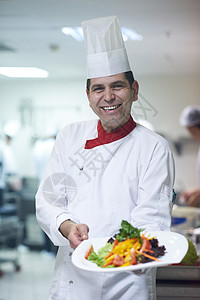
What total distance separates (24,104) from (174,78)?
0.87m

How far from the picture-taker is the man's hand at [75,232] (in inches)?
60.2

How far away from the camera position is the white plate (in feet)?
4.24

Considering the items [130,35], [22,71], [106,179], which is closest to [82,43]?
[130,35]

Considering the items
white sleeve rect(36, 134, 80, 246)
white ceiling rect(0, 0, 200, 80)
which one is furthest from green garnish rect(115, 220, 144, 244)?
white ceiling rect(0, 0, 200, 80)

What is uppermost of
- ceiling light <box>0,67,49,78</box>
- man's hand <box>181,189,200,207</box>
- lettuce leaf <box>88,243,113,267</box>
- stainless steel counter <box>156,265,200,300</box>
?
ceiling light <box>0,67,49,78</box>

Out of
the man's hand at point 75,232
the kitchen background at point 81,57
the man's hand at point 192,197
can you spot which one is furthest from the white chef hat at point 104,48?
the man's hand at point 192,197

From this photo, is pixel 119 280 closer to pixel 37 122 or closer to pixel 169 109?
pixel 169 109

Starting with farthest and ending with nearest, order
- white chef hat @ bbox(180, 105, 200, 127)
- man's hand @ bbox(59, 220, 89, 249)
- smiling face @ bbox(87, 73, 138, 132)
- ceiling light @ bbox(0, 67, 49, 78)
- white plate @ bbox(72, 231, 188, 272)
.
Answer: white chef hat @ bbox(180, 105, 200, 127)
ceiling light @ bbox(0, 67, 49, 78)
smiling face @ bbox(87, 73, 138, 132)
man's hand @ bbox(59, 220, 89, 249)
white plate @ bbox(72, 231, 188, 272)

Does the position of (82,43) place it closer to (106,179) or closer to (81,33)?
(81,33)

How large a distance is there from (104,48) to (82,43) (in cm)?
46

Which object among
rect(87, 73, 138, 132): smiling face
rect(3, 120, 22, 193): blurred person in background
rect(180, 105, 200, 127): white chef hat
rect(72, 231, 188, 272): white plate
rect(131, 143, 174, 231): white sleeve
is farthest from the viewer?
rect(3, 120, 22, 193): blurred person in background

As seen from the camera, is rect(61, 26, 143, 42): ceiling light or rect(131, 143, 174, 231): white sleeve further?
rect(61, 26, 143, 42): ceiling light

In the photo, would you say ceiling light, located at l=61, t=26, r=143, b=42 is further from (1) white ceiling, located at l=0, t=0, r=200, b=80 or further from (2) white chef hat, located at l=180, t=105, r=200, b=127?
(2) white chef hat, located at l=180, t=105, r=200, b=127

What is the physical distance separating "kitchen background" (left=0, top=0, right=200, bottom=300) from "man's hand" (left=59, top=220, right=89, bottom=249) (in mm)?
564
